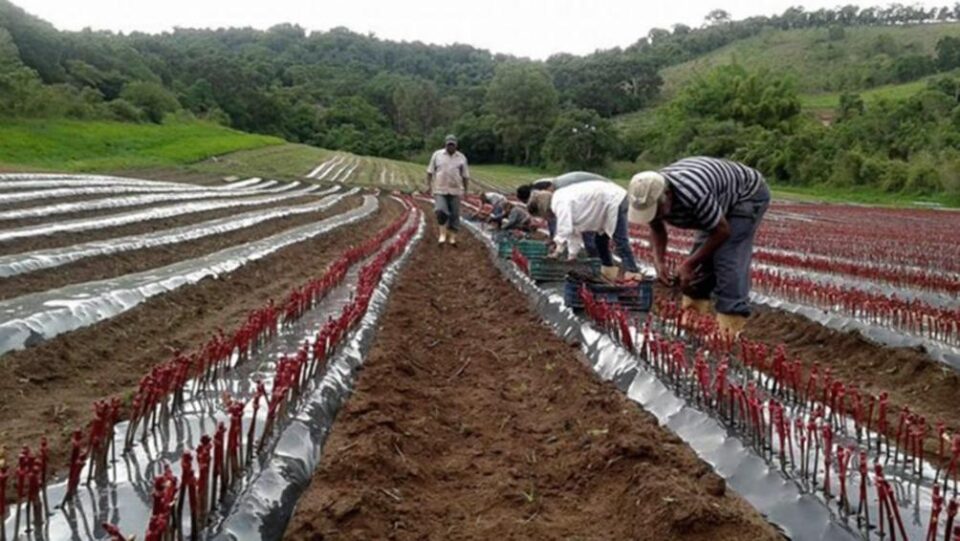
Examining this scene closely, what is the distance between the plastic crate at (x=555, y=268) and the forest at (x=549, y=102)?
28273 millimetres

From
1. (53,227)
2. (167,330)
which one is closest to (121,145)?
(53,227)

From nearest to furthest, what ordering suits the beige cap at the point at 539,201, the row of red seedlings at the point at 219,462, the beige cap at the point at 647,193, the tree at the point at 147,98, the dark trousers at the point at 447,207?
the row of red seedlings at the point at 219,462 < the beige cap at the point at 647,193 < the beige cap at the point at 539,201 < the dark trousers at the point at 447,207 < the tree at the point at 147,98

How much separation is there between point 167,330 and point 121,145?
35668 millimetres

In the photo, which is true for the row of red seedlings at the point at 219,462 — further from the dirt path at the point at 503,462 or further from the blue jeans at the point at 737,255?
Answer: the blue jeans at the point at 737,255

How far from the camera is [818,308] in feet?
25.3

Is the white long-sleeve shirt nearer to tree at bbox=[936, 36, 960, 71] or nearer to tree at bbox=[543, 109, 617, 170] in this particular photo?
tree at bbox=[543, 109, 617, 170]

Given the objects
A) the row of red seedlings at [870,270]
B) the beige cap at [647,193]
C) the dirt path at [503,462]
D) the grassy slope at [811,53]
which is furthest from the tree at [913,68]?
the beige cap at [647,193]

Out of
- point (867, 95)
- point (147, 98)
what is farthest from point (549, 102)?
point (147, 98)

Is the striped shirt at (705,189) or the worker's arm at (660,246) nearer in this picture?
the striped shirt at (705,189)

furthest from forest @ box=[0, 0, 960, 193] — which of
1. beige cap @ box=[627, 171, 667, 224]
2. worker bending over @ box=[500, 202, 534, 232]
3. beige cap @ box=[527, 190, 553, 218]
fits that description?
beige cap @ box=[627, 171, 667, 224]

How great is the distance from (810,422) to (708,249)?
2005mm

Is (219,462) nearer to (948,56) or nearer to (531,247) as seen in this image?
(531,247)

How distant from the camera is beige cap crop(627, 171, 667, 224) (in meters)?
4.83

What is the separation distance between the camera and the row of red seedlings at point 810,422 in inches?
116
